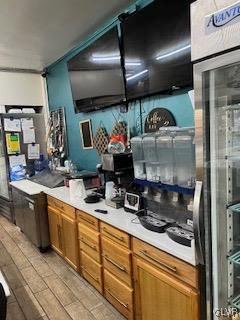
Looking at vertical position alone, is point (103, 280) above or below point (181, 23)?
below

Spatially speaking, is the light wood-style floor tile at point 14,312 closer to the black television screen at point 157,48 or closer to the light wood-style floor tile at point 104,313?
the light wood-style floor tile at point 104,313

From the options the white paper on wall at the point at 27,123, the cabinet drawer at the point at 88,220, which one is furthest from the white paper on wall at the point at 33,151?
the cabinet drawer at the point at 88,220

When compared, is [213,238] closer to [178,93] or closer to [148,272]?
[148,272]

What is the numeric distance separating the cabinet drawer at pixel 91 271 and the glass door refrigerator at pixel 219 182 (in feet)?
3.84

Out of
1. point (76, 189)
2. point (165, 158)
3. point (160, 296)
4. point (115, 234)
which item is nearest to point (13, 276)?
point (76, 189)

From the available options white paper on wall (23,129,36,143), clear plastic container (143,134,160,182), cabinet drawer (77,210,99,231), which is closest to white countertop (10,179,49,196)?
white paper on wall (23,129,36,143)

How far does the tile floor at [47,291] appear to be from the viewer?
2.22 metres

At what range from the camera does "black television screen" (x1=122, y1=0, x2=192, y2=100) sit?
72.4 inches

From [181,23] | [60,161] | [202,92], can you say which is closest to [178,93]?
[181,23]

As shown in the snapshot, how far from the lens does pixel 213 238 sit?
127 centimetres

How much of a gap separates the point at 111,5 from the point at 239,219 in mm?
2252

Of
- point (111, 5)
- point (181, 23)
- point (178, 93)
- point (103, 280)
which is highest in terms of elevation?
point (111, 5)

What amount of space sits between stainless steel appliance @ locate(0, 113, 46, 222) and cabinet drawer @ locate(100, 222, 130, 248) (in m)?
2.78

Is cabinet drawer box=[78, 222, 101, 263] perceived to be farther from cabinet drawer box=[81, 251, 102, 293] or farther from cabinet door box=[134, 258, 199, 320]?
cabinet door box=[134, 258, 199, 320]
